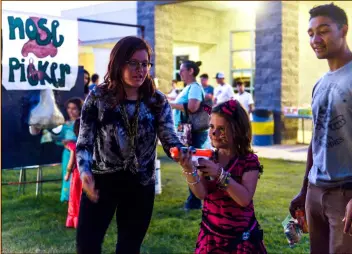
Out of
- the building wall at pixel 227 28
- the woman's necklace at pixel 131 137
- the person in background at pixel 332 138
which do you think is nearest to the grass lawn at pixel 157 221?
A: the woman's necklace at pixel 131 137

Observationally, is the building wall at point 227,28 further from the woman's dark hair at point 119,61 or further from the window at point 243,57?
the woman's dark hair at point 119,61

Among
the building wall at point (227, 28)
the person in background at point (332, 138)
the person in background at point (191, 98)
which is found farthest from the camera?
the building wall at point (227, 28)

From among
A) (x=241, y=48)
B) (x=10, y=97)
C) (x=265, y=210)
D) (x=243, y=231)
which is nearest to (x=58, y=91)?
(x=10, y=97)

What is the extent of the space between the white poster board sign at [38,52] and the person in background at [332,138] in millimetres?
4440

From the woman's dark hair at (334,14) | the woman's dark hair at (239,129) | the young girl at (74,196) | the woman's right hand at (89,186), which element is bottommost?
the young girl at (74,196)

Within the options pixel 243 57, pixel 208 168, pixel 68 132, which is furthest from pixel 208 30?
pixel 208 168

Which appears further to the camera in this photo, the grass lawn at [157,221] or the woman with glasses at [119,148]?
the grass lawn at [157,221]

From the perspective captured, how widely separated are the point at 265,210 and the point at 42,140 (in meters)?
3.06

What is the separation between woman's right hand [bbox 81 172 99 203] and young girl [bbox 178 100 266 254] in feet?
2.07

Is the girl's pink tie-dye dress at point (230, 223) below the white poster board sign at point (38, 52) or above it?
below

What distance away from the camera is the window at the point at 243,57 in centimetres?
2045

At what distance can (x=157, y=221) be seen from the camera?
6.21 m

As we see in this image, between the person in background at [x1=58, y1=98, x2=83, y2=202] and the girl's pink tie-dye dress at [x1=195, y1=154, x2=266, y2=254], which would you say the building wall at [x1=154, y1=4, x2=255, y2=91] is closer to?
the person in background at [x1=58, y1=98, x2=83, y2=202]

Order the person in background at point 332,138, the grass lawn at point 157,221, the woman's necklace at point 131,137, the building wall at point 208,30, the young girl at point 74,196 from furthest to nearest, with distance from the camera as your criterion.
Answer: the building wall at point 208,30 → the young girl at point 74,196 → the grass lawn at point 157,221 → the woman's necklace at point 131,137 → the person in background at point 332,138
